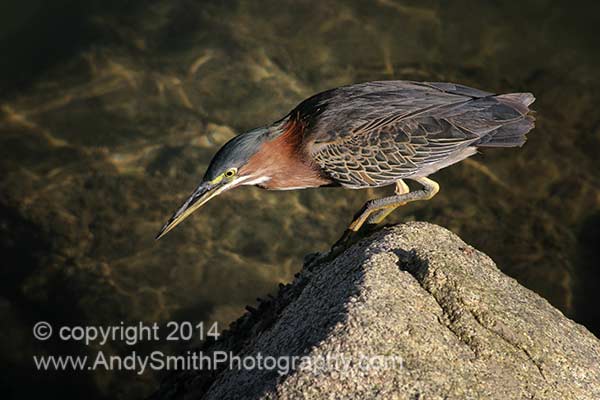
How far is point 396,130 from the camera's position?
405 centimetres

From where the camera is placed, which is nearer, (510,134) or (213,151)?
(510,134)

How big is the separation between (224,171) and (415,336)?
5.61ft

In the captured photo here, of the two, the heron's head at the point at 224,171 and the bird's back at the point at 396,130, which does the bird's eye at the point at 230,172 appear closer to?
the heron's head at the point at 224,171

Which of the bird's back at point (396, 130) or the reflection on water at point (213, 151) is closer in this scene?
the bird's back at point (396, 130)

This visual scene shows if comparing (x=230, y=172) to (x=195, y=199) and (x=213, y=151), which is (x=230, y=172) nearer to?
(x=195, y=199)

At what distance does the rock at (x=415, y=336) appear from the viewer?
2314 mm

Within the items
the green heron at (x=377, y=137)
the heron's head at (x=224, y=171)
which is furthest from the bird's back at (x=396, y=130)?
the heron's head at (x=224, y=171)

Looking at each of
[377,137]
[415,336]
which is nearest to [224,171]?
[377,137]

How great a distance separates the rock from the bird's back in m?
0.86

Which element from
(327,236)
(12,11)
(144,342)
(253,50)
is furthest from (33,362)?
(12,11)

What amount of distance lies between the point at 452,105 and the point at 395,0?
136 inches

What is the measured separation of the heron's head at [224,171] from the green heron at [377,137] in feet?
0.10

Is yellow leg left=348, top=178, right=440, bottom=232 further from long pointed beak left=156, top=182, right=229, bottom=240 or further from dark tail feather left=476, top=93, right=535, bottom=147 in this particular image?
long pointed beak left=156, top=182, right=229, bottom=240

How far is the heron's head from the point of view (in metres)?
3.77
